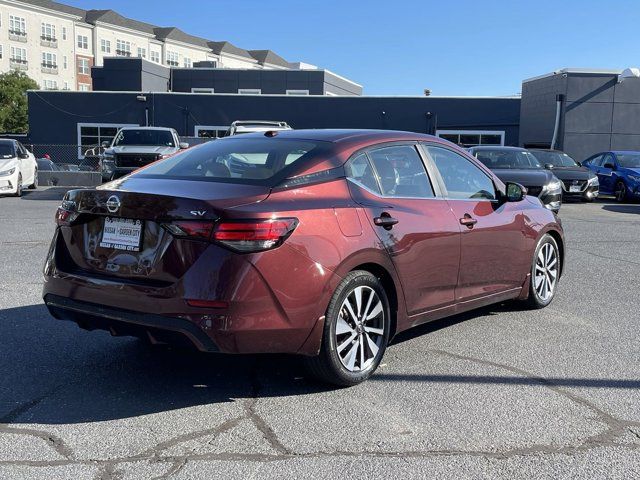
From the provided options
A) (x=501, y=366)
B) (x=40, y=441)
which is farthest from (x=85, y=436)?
(x=501, y=366)

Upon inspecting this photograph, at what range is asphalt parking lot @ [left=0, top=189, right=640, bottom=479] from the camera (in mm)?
3344

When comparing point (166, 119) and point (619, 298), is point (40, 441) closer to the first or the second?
point (619, 298)

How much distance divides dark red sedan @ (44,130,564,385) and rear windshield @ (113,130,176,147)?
42.6 feet

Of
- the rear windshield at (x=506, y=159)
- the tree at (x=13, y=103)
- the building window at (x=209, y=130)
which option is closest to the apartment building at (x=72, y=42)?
the tree at (x=13, y=103)

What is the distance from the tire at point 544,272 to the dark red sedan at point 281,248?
1096 mm

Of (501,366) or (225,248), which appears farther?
(501,366)

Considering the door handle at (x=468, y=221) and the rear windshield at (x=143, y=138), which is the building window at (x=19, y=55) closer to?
the rear windshield at (x=143, y=138)

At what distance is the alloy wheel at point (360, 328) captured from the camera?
4.34m

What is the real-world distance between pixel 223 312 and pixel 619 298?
498 centimetres

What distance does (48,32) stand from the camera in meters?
83.4

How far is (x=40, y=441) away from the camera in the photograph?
354cm

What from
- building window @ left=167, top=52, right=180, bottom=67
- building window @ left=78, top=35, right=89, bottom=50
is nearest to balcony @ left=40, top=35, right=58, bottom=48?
building window @ left=78, top=35, right=89, bottom=50

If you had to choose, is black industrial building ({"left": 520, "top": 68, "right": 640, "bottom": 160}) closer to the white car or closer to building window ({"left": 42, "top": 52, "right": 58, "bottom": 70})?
the white car

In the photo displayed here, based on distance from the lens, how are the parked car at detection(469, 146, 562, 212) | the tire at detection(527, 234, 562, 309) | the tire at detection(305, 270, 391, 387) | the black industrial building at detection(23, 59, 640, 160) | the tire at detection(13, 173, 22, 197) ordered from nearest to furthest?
the tire at detection(305, 270, 391, 387), the tire at detection(527, 234, 562, 309), the parked car at detection(469, 146, 562, 212), the tire at detection(13, 173, 22, 197), the black industrial building at detection(23, 59, 640, 160)
